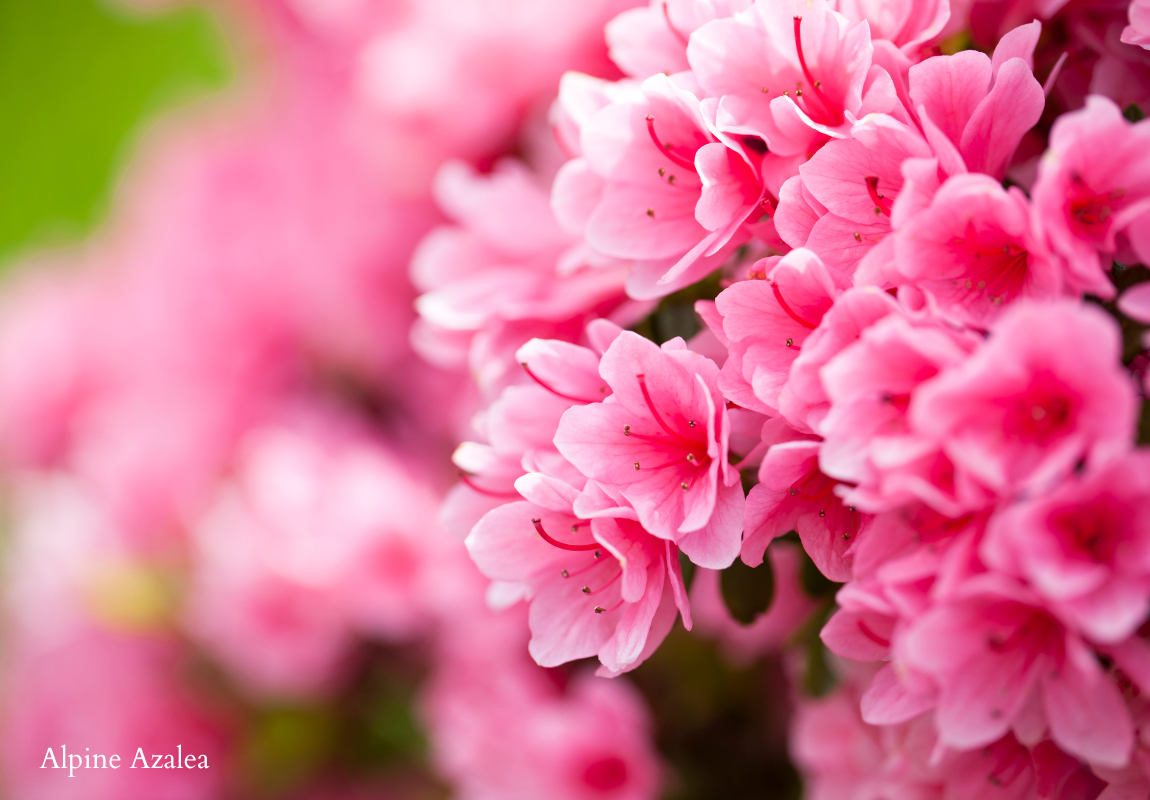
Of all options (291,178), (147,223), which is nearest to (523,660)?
(291,178)

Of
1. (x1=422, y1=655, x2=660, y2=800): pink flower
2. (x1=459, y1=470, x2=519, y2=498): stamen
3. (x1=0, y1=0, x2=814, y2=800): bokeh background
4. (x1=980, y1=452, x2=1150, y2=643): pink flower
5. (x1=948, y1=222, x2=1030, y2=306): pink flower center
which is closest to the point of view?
(x1=980, y1=452, x2=1150, y2=643): pink flower

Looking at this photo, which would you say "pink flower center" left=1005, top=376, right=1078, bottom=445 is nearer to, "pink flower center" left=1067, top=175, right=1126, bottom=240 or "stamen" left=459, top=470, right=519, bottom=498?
"pink flower center" left=1067, top=175, right=1126, bottom=240

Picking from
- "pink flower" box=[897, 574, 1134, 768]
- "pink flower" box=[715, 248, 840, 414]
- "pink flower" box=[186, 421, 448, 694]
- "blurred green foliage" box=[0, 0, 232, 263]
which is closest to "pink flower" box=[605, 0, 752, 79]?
"pink flower" box=[715, 248, 840, 414]

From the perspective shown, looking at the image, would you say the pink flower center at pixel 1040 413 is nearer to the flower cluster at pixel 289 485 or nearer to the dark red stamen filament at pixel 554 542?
the dark red stamen filament at pixel 554 542

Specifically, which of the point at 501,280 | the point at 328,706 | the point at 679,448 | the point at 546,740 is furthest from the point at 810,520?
the point at 328,706

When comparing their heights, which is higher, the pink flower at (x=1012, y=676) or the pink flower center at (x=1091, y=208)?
the pink flower center at (x=1091, y=208)

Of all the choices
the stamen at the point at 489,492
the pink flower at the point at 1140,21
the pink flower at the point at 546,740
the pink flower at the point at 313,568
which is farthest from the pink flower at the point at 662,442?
the pink flower at the point at 313,568

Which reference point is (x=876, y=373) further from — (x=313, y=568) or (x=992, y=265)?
(x=313, y=568)
